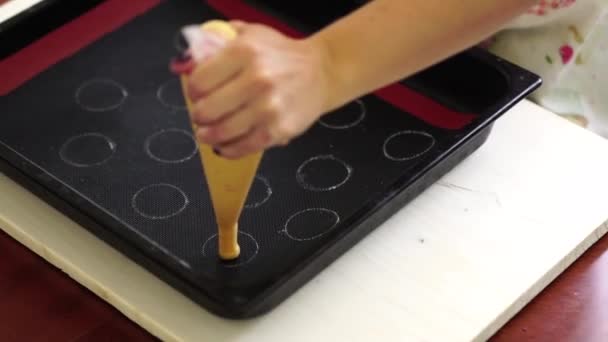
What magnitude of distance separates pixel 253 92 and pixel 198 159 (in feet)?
0.92

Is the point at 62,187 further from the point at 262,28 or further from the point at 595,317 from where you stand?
the point at 595,317

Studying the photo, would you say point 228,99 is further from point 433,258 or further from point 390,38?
point 433,258

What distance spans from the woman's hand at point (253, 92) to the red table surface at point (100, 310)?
198mm

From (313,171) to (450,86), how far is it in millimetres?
141

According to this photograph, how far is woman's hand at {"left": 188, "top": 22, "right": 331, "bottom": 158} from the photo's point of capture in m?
0.45

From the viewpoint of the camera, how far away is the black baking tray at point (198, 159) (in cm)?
60

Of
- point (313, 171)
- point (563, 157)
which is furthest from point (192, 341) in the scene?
point (563, 157)

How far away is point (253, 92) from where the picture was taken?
1.48 ft

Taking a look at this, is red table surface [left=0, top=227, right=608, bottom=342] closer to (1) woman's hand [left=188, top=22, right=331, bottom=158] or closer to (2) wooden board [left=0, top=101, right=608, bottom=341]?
(2) wooden board [left=0, top=101, right=608, bottom=341]

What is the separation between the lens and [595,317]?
0.62m

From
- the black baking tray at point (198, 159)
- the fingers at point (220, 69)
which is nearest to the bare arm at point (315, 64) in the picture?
the fingers at point (220, 69)

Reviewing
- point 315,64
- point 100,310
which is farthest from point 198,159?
point 315,64

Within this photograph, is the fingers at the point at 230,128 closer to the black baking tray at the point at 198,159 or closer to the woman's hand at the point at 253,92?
the woman's hand at the point at 253,92

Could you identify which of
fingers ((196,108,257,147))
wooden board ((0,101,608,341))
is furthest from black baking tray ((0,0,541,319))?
fingers ((196,108,257,147))
